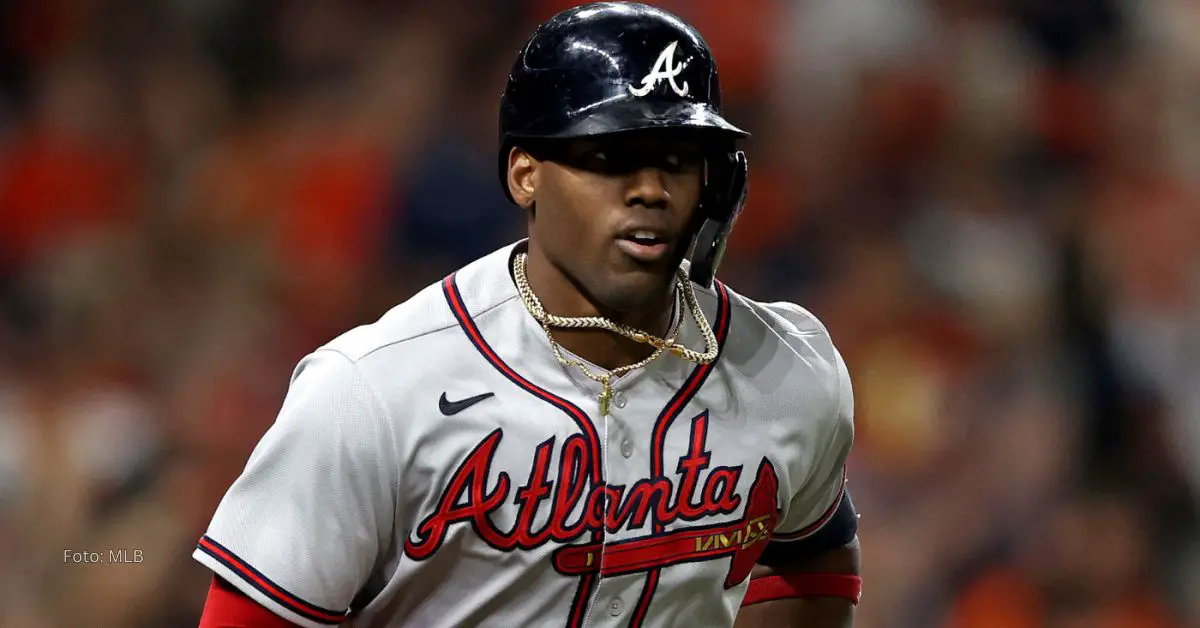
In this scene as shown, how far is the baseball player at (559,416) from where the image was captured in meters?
1.50

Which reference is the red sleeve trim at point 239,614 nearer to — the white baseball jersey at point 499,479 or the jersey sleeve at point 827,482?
the white baseball jersey at point 499,479

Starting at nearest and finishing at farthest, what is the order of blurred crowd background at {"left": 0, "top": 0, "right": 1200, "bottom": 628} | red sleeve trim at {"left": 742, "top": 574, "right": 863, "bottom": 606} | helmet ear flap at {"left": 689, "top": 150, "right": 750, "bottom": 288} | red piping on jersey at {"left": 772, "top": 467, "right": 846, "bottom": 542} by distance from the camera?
helmet ear flap at {"left": 689, "top": 150, "right": 750, "bottom": 288}, red piping on jersey at {"left": 772, "top": 467, "right": 846, "bottom": 542}, red sleeve trim at {"left": 742, "top": 574, "right": 863, "bottom": 606}, blurred crowd background at {"left": 0, "top": 0, "right": 1200, "bottom": 628}

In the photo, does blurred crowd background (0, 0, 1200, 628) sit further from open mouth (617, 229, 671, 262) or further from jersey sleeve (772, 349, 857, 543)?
open mouth (617, 229, 671, 262)

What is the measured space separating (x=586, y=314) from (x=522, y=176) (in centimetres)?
18

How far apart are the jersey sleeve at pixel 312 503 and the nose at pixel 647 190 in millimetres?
358

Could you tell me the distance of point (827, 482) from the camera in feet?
6.20

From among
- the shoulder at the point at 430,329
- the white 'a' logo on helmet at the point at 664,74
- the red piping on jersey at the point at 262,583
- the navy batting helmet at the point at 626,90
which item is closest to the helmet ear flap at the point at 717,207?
the navy batting helmet at the point at 626,90

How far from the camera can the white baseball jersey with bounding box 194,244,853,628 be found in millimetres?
1492

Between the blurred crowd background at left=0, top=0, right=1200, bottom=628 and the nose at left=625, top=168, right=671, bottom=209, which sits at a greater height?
the nose at left=625, top=168, right=671, bottom=209

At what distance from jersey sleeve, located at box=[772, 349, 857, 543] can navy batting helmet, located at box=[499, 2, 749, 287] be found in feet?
1.08

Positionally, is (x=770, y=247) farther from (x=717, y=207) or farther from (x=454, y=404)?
(x=454, y=404)

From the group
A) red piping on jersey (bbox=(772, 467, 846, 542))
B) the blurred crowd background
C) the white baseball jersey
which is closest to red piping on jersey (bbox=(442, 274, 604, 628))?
the white baseball jersey

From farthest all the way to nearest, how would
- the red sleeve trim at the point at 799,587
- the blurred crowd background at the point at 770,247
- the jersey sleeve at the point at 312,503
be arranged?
the blurred crowd background at the point at 770,247
the red sleeve trim at the point at 799,587
the jersey sleeve at the point at 312,503

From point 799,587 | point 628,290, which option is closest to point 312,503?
point 628,290
